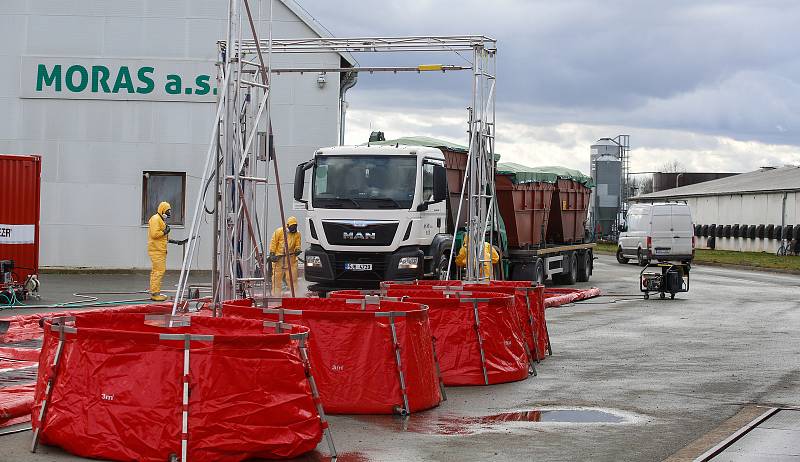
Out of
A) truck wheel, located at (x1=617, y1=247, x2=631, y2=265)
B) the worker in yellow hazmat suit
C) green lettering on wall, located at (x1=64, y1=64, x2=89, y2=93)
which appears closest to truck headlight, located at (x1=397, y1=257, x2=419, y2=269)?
the worker in yellow hazmat suit

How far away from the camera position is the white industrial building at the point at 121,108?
33.8 metres

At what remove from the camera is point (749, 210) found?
66812 mm

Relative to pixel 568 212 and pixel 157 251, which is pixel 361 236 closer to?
pixel 157 251

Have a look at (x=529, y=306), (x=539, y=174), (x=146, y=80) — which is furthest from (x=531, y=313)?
(x=146, y=80)

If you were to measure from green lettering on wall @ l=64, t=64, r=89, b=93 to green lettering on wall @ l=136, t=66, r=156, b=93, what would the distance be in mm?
1524

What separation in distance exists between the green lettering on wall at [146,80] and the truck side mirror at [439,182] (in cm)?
1408

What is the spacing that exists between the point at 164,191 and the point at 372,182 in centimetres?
1349

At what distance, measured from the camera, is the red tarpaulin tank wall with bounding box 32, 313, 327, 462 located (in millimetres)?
8141

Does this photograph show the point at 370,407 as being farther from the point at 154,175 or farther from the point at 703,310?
the point at 154,175

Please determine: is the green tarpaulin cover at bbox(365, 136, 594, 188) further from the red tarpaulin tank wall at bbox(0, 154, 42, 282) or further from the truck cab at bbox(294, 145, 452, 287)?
the red tarpaulin tank wall at bbox(0, 154, 42, 282)

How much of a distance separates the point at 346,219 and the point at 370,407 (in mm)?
11932

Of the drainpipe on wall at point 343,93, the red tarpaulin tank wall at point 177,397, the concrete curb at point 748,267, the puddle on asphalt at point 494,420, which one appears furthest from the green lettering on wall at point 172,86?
the red tarpaulin tank wall at point 177,397

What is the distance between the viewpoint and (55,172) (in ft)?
112

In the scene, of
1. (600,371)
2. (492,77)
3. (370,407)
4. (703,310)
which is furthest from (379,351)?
(703,310)
